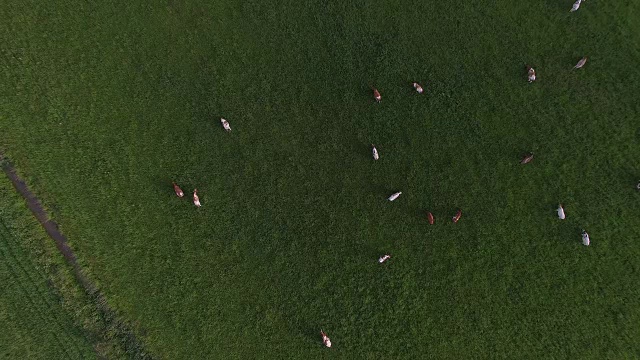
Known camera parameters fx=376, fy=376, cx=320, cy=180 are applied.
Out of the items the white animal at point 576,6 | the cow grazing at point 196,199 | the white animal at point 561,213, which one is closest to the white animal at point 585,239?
the white animal at point 561,213

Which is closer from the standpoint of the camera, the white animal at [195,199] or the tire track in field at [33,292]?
the tire track in field at [33,292]

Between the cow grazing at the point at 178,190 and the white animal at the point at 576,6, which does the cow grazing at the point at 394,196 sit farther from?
the white animal at the point at 576,6

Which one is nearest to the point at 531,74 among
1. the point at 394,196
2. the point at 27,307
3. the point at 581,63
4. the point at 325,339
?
the point at 581,63

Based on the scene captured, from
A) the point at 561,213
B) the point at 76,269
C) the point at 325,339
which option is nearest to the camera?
the point at 325,339

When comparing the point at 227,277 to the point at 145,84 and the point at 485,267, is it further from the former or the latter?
the point at 485,267

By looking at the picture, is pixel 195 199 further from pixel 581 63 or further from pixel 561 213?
pixel 581 63
